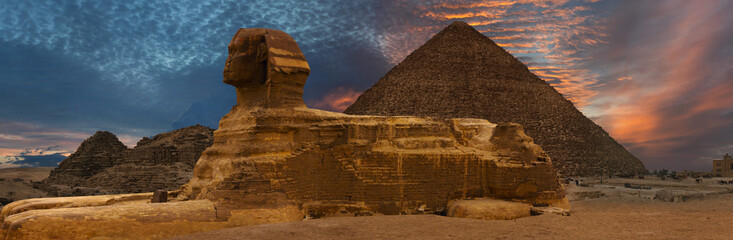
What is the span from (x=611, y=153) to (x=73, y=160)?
206 feet

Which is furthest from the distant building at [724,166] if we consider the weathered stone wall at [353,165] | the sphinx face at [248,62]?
the sphinx face at [248,62]

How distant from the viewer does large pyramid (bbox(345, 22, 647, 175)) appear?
5981 centimetres

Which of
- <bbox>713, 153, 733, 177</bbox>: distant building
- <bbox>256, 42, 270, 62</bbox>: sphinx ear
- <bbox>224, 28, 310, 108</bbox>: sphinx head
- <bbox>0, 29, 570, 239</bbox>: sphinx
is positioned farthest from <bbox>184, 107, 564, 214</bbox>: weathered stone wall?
<bbox>713, 153, 733, 177</bbox>: distant building

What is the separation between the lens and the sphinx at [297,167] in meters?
5.27

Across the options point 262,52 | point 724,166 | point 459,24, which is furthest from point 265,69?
point 459,24

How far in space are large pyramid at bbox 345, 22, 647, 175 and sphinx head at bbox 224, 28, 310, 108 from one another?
166 feet

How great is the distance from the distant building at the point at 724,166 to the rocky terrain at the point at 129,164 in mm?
38514

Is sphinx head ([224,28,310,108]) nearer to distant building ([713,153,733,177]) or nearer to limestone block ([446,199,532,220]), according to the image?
limestone block ([446,199,532,220])

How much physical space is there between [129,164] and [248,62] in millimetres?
17815

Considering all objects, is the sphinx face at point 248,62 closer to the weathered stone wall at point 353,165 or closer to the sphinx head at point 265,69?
the sphinx head at point 265,69

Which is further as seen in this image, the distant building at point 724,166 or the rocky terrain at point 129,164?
the distant building at point 724,166

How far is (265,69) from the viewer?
6355 millimetres

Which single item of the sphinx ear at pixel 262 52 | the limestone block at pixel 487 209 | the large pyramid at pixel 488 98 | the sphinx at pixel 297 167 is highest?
the large pyramid at pixel 488 98

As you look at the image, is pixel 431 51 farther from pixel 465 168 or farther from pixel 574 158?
pixel 465 168
